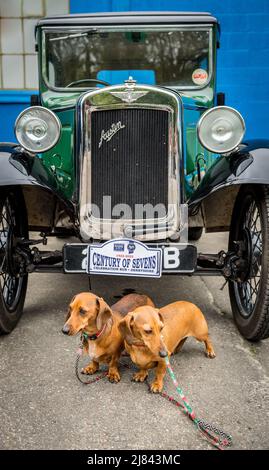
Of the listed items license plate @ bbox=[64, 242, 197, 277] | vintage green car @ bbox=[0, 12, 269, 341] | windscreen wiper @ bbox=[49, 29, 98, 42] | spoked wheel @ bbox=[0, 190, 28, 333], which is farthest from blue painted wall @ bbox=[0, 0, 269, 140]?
license plate @ bbox=[64, 242, 197, 277]

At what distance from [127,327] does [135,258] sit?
1.63ft

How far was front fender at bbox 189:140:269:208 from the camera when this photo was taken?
2.53m

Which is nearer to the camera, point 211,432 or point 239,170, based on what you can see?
point 211,432

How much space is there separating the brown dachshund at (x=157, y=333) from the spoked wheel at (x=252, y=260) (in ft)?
1.03

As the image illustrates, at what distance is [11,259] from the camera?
285 centimetres

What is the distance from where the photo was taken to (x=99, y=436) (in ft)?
6.33

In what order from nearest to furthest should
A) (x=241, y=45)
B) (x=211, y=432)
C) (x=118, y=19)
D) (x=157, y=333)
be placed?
(x=211, y=432) → (x=157, y=333) → (x=118, y=19) → (x=241, y=45)

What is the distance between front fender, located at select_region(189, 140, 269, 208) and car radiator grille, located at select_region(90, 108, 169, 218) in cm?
25

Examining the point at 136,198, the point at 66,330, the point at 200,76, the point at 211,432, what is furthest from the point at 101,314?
the point at 200,76

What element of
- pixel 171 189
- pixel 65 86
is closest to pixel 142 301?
pixel 171 189

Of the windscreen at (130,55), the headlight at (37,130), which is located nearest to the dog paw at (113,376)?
the headlight at (37,130)

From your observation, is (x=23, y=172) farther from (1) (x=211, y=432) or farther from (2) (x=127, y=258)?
(1) (x=211, y=432)

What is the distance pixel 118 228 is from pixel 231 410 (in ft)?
3.82

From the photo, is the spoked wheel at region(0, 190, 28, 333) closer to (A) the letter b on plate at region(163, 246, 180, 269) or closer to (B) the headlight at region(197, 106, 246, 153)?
(A) the letter b on plate at region(163, 246, 180, 269)
